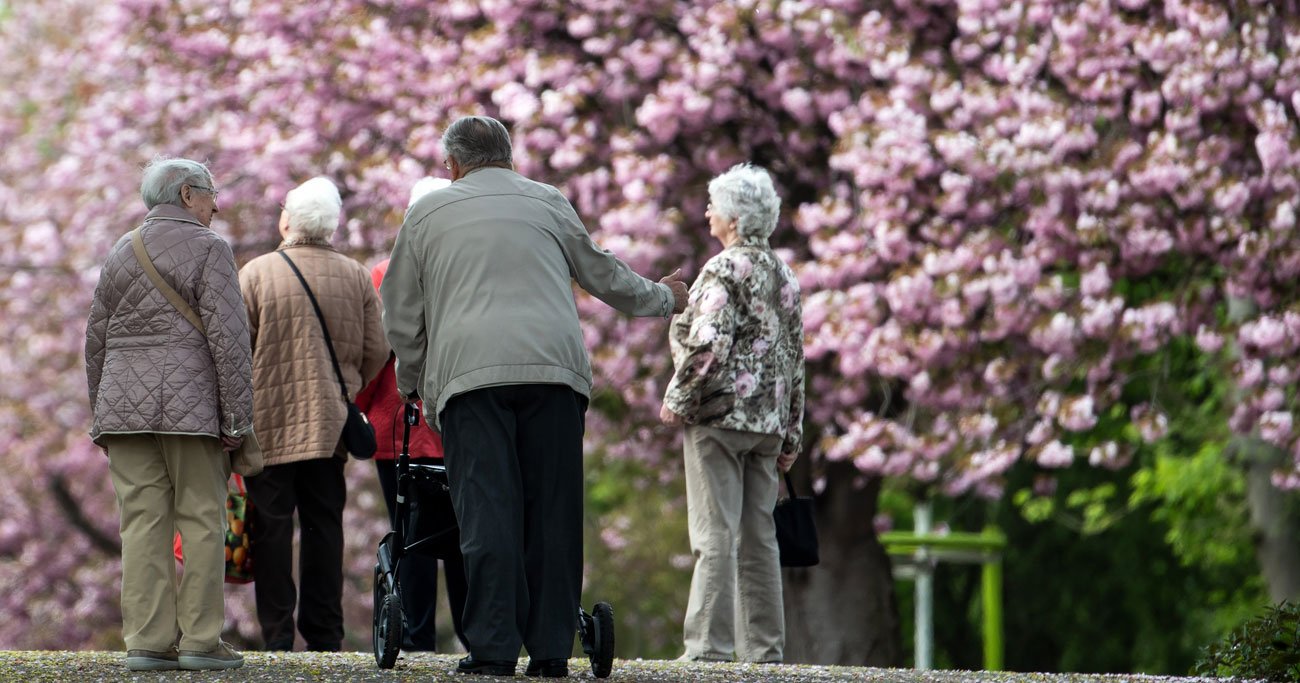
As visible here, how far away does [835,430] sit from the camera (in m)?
12.6

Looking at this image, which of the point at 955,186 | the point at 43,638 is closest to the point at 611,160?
the point at 955,186

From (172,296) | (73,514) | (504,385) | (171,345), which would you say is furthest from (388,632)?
(73,514)

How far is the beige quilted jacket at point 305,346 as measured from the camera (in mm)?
7273

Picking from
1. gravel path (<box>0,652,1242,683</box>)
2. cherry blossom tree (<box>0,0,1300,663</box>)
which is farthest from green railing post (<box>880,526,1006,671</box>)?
gravel path (<box>0,652,1242,683</box>)

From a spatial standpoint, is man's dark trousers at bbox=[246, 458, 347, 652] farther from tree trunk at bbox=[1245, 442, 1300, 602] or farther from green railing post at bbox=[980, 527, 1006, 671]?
green railing post at bbox=[980, 527, 1006, 671]

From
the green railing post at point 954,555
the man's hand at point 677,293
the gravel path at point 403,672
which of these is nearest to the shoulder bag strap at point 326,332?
the gravel path at point 403,672

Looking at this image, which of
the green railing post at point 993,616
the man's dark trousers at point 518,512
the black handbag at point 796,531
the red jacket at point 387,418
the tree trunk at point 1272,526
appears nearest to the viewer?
the man's dark trousers at point 518,512

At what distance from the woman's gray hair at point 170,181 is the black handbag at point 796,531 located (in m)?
2.82

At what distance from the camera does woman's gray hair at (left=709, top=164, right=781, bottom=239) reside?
745cm

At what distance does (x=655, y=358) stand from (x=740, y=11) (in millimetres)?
2533

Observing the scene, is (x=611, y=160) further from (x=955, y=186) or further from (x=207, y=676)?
(x=207, y=676)

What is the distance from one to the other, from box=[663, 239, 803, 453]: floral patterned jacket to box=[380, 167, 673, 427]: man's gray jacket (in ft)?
4.16

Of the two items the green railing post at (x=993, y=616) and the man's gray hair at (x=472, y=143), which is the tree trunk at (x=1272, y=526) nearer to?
the green railing post at (x=993, y=616)

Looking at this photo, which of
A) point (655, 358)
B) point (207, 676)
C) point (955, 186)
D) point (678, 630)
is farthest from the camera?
point (678, 630)
